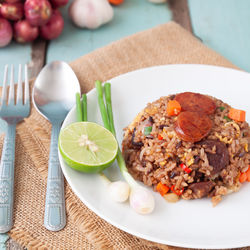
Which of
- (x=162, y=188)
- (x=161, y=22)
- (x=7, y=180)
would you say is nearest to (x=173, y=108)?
(x=162, y=188)

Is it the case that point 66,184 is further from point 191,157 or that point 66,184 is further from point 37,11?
point 37,11

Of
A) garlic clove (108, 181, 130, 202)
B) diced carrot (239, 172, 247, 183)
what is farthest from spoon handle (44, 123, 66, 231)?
diced carrot (239, 172, 247, 183)

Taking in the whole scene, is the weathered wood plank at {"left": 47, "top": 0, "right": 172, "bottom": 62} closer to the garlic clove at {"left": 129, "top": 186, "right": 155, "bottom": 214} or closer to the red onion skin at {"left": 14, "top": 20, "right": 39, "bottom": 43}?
the red onion skin at {"left": 14, "top": 20, "right": 39, "bottom": 43}

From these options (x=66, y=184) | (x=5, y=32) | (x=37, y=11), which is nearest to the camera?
(x=66, y=184)

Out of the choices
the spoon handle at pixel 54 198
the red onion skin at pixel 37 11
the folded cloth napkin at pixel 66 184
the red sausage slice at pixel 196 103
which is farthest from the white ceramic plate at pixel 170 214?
the red onion skin at pixel 37 11

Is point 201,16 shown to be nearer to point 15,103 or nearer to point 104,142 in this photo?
point 15,103
